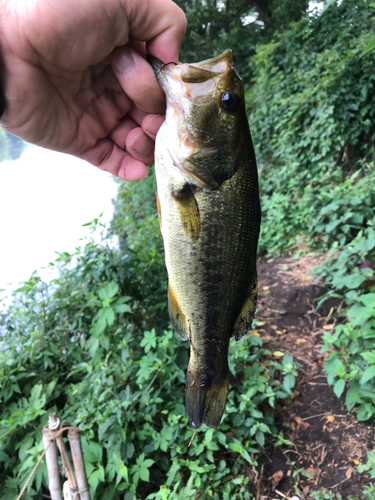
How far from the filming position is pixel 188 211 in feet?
4.34

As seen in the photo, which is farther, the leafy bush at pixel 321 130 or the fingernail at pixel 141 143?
the leafy bush at pixel 321 130

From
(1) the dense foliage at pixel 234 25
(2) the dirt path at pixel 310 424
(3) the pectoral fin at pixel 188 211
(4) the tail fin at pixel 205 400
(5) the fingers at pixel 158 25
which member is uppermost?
(1) the dense foliage at pixel 234 25

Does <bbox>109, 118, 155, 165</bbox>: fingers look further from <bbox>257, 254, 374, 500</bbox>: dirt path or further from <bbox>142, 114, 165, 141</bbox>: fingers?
<bbox>257, 254, 374, 500</bbox>: dirt path

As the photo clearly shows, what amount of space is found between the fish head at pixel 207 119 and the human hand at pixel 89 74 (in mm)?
182

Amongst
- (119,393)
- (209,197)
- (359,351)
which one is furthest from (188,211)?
(359,351)

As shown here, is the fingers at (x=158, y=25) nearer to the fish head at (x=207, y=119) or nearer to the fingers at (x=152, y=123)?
the fish head at (x=207, y=119)

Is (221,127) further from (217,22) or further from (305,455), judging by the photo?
(217,22)

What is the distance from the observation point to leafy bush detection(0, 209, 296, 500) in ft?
6.81

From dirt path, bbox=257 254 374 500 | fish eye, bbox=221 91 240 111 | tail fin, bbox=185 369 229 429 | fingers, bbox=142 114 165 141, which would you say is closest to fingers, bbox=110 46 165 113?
fingers, bbox=142 114 165 141

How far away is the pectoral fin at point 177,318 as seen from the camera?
1.49m

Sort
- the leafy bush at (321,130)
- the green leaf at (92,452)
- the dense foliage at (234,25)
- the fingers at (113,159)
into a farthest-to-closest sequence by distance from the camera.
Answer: the dense foliage at (234,25) < the leafy bush at (321,130) < the green leaf at (92,452) < the fingers at (113,159)

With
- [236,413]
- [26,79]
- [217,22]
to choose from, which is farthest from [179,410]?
[217,22]

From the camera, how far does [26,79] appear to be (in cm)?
141

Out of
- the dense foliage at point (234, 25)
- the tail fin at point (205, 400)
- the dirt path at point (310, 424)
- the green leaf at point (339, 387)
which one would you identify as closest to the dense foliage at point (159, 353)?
the green leaf at point (339, 387)
